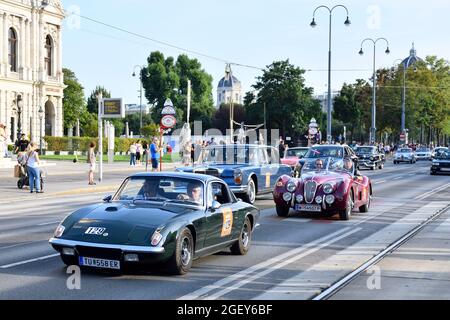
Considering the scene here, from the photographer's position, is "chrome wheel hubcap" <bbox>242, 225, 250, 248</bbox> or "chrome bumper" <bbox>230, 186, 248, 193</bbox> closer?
"chrome wheel hubcap" <bbox>242, 225, 250, 248</bbox>

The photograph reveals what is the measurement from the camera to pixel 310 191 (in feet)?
52.6

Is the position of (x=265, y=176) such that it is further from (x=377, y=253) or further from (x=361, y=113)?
(x=361, y=113)

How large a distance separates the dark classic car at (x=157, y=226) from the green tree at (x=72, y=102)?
102 m

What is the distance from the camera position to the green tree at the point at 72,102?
109500 millimetres

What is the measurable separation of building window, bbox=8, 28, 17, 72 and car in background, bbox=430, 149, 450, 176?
45084mm

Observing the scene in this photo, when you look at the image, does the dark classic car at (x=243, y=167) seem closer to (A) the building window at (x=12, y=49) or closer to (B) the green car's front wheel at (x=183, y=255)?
(B) the green car's front wheel at (x=183, y=255)

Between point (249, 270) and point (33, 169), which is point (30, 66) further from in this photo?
point (249, 270)

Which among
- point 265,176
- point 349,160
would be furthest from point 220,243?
point 265,176

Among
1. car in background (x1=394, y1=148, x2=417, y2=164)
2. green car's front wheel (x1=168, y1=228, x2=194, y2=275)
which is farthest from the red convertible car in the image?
car in background (x1=394, y1=148, x2=417, y2=164)

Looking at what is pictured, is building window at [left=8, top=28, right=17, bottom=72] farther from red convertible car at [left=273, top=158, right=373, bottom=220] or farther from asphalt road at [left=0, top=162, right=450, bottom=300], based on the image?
red convertible car at [left=273, top=158, right=373, bottom=220]

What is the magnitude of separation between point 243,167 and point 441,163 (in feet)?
80.5

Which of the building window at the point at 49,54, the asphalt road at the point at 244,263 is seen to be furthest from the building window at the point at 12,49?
the asphalt road at the point at 244,263

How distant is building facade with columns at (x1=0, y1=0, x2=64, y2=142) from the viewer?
6738cm
